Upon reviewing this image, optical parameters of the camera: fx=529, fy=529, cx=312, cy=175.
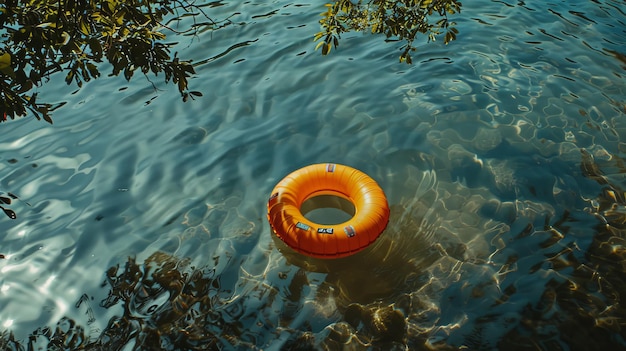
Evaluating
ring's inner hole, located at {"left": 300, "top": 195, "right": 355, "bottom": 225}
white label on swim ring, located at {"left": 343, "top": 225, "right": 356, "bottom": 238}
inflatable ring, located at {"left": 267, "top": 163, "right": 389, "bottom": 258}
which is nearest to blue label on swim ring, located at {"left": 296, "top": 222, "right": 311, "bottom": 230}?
inflatable ring, located at {"left": 267, "top": 163, "right": 389, "bottom": 258}

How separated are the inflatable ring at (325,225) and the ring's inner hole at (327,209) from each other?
5.1 inches

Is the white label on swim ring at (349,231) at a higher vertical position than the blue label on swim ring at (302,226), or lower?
lower

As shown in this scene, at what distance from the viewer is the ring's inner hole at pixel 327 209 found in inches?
234

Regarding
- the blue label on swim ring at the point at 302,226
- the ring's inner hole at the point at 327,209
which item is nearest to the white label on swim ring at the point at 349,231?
the blue label on swim ring at the point at 302,226

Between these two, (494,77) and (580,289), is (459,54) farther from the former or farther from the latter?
(580,289)

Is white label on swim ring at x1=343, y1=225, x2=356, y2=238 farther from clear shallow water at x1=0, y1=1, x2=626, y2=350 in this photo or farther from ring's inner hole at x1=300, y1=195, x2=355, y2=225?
ring's inner hole at x1=300, y1=195, x2=355, y2=225

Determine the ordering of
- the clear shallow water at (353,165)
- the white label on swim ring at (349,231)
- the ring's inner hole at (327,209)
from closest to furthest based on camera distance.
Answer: the clear shallow water at (353,165) < the white label on swim ring at (349,231) < the ring's inner hole at (327,209)

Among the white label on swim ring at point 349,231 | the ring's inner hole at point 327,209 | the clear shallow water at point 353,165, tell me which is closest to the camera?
the clear shallow water at point 353,165

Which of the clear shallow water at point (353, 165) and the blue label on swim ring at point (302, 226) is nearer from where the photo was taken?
the clear shallow water at point (353, 165)

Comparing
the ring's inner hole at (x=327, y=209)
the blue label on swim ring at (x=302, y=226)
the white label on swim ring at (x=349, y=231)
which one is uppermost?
the blue label on swim ring at (x=302, y=226)

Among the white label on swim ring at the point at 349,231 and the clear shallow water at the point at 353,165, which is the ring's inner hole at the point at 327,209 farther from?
the white label on swim ring at the point at 349,231

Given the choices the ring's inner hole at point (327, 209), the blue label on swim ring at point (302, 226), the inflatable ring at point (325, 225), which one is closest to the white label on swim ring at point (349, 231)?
the inflatable ring at point (325, 225)

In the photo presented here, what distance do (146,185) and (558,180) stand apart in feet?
16.0

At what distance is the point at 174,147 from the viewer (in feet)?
Result: 22.7
